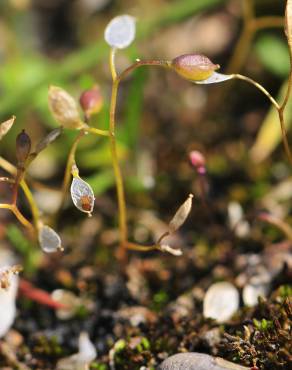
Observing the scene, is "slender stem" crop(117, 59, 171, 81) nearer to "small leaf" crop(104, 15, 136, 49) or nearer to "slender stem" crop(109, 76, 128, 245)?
"slender stem" crop(109, 76, 128, 245)

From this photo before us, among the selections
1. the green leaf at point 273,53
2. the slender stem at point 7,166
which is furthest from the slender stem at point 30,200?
the green leaf at point 273,53

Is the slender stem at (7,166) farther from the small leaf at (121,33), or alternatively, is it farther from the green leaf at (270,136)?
the green leaf at (270,136)

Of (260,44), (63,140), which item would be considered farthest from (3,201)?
(260,44)

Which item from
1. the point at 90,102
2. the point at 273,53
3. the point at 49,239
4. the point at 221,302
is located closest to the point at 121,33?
the point at 90,102

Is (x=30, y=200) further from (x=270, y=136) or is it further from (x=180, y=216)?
(x=270, y=136)

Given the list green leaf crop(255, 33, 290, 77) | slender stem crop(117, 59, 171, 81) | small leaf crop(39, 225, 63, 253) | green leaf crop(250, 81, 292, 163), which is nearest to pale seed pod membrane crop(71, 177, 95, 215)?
small leaf crop(39, 225, 63, 253)

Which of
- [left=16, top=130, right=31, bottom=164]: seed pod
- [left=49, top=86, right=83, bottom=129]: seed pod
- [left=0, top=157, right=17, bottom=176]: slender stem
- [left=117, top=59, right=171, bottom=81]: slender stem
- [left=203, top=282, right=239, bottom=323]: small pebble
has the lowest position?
[left=203, top=282, right=239, bottom=323]: small pebble
